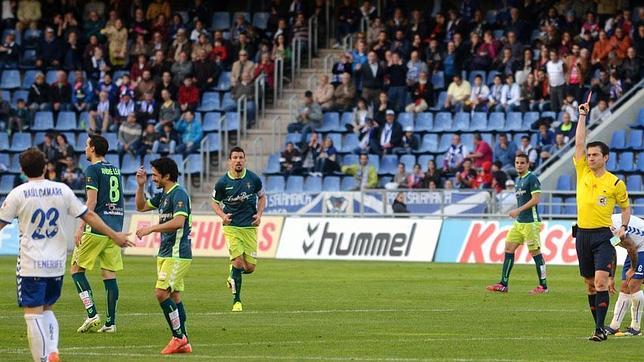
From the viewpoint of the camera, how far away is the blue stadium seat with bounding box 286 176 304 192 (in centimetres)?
3807

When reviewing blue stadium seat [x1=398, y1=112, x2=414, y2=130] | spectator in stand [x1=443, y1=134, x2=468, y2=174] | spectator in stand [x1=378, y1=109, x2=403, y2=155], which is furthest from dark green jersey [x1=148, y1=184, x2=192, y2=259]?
blue stadium seat [x1=398, y1=112, x2=414, y2=130]

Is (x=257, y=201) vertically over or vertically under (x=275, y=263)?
over

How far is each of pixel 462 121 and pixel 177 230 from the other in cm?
2474

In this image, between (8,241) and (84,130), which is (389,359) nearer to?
(8,241)

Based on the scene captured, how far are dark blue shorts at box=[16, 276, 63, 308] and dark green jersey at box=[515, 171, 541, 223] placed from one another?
13226 millimetres

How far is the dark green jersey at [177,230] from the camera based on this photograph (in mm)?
14867

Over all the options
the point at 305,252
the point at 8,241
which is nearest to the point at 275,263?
the point at 305,252

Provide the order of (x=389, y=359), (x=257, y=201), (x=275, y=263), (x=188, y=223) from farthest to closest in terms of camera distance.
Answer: (x=275, y=263)
(x=257, y=201)
(x=188, y=223)
(x=389, y=359)

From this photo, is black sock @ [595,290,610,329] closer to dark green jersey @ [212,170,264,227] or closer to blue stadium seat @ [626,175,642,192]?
dark green jersey @ [212,170,264,227]

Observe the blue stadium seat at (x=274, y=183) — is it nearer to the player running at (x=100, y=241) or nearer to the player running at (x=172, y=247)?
the player running at (x=100, y=241)

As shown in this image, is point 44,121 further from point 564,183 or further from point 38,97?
point 564,183

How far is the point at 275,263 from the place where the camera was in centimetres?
3262

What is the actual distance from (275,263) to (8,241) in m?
8.15

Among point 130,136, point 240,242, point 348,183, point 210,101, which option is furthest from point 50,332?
point 210,101
